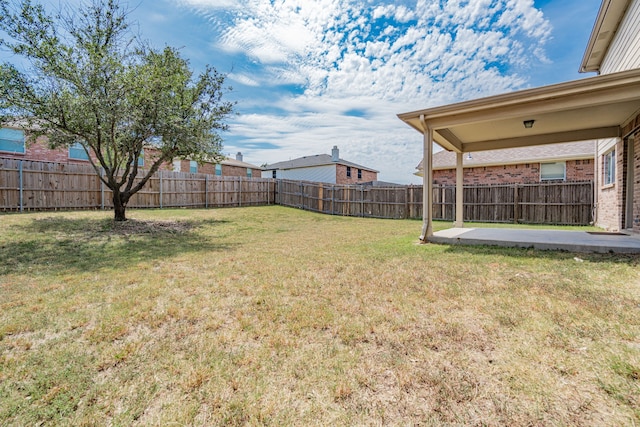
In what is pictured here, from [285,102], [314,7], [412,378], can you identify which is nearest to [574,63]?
[314,7]

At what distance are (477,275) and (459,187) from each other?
19.4ft

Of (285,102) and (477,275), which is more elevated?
(285,102)

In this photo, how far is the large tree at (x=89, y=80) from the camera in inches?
293

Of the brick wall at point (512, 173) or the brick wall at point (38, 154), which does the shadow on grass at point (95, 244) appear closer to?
the brick wall at point (38, 154)

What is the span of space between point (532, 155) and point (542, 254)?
1201 centimetres

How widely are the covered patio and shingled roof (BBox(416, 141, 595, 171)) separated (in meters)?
4.43

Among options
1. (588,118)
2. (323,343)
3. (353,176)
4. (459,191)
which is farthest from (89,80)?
(353,176)

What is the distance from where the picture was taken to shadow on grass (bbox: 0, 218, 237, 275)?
5.15 metres

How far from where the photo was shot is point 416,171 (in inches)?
777

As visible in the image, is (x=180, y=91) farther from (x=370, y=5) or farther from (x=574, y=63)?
(x=574, y=63)

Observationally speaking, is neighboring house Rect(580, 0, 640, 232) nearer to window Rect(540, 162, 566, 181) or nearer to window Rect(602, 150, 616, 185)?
window Rect(602, 150, 616, 185)

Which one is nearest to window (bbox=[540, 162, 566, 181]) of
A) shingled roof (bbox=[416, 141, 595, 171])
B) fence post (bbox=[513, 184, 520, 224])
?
shingled roof (bbox=[416, 141, 595, 171])

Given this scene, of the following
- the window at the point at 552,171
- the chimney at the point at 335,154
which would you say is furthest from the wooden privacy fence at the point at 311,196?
the chimney at the point at 335,154

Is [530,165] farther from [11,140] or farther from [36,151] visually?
[11,140]
